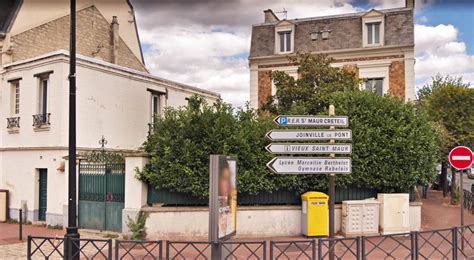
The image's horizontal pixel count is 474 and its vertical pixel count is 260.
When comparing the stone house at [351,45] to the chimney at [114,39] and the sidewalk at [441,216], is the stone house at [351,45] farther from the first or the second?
the chimney at [114,39]

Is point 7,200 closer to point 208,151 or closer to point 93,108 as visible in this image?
point 93,108

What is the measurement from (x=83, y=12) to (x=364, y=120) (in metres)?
12.8

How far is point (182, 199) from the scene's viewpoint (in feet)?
41.2

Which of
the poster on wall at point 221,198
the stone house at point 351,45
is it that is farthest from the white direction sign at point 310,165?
the stone house at point 351,45

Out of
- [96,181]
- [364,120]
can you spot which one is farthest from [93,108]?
[364,120]

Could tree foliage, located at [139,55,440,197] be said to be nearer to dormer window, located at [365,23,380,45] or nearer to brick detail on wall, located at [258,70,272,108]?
dormer window, located at [365,23,380,45]

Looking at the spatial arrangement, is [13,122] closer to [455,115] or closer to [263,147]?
[263,147]

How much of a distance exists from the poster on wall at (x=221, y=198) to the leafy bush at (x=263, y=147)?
12.7ft

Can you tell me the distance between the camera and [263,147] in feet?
41.7

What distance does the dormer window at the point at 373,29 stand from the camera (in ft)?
82.0

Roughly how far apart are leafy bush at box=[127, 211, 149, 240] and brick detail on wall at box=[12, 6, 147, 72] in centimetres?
886

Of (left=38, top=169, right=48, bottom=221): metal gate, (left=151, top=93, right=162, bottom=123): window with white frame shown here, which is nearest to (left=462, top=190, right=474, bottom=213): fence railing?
(left=151, top=93, right=162, bottom=123): window with white frame

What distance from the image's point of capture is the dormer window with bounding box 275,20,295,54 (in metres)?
26.8

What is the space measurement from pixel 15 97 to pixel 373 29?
17892 mm
